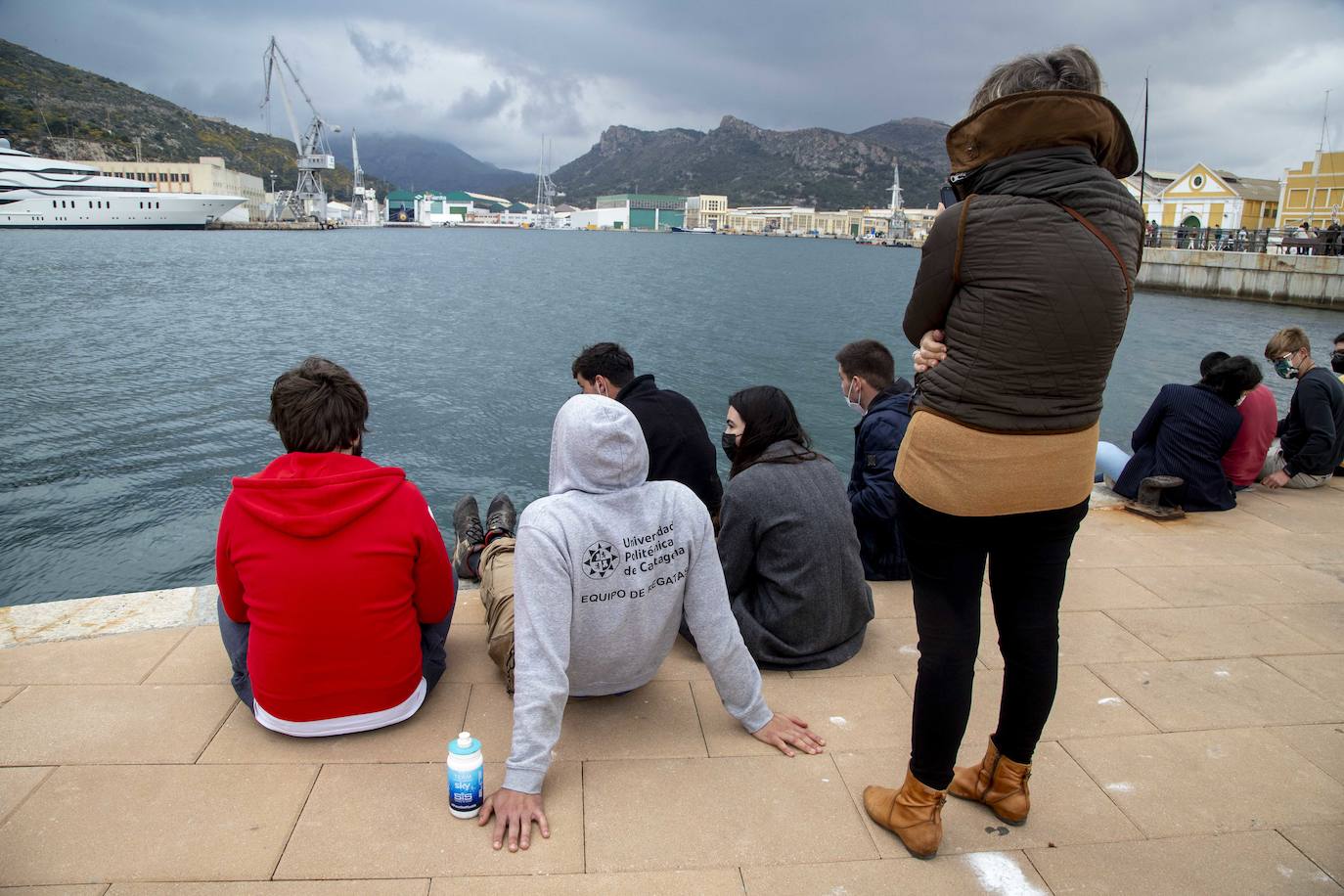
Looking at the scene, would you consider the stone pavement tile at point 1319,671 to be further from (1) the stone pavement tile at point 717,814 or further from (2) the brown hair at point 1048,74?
(2) the brown hair at point 1048,74

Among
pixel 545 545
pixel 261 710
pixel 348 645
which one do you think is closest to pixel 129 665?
pixel 261 710

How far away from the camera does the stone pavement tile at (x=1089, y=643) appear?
356 cm

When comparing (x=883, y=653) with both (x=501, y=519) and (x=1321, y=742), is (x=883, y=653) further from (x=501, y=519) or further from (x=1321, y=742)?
(x=501, y=519)

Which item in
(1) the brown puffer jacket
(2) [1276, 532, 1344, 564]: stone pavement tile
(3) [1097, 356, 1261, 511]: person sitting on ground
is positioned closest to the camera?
(1) the brown puffer jacket

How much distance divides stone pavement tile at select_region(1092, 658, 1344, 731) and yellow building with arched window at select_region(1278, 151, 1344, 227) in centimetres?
5746

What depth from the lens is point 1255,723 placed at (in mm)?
3039

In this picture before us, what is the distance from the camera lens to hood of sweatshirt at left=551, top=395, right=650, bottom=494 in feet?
7.99

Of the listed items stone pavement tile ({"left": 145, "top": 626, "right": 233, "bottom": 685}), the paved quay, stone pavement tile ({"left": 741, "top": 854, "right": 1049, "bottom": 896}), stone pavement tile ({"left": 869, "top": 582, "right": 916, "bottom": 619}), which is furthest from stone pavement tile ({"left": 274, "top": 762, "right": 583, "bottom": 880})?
stone pavement tile ({"left": 869, "top": 582, "right": 916, "bottom": 619})

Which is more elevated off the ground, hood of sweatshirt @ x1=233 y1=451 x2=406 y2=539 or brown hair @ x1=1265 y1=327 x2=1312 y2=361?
brown hair @ x1=1265 y1=327 x2=1312 y2=361

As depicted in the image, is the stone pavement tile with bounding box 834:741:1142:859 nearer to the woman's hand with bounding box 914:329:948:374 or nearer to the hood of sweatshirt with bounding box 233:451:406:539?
the woman's hand with bounding box 914:329:948:374

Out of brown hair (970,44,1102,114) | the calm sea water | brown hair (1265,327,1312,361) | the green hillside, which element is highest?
the green hillside

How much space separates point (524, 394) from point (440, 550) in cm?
1294

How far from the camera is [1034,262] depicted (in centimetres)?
185

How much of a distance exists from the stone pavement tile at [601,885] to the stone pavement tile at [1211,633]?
220cm
